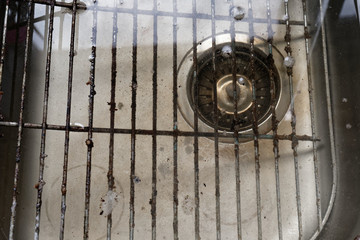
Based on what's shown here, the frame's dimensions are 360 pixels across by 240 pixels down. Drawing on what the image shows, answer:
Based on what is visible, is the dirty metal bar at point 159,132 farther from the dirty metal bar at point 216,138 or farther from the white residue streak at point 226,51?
the white residue streak at point 226,51

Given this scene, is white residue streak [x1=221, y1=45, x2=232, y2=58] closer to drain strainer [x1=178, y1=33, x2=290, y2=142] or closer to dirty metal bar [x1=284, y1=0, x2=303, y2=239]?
drain strainer [x1=178, y1=33, x2=290, y2=142]

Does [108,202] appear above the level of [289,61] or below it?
below

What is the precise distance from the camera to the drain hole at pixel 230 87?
923 millimetres

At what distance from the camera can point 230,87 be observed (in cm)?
95

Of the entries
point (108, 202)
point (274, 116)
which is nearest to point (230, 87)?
point (274, 116)

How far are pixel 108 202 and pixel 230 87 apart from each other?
0.36 m

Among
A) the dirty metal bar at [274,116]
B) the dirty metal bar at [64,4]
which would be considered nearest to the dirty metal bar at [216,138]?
the dirty metal bar at [274,116]

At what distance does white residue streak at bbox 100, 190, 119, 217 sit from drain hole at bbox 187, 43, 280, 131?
244 mm

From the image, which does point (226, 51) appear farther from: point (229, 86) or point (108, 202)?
point (108, 202)

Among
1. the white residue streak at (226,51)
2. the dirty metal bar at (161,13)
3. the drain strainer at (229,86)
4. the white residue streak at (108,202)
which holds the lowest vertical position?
the white residue streak at (108,202)

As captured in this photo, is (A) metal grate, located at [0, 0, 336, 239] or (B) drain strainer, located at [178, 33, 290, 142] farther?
(B) drain strainer, located at [178, 33, 290, 142]

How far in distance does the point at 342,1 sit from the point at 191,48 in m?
0.34

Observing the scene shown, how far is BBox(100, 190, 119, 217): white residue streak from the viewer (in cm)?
86

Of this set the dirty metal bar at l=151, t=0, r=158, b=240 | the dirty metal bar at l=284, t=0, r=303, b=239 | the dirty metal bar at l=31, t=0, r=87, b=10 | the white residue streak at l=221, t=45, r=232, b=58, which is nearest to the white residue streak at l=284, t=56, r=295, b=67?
the dirty metal bar at l=284, t=0, r=303, b=239
